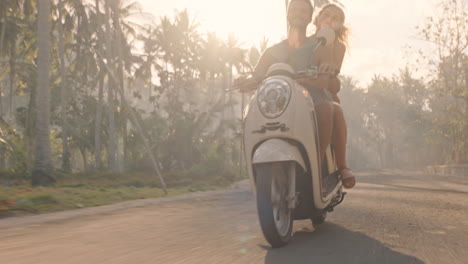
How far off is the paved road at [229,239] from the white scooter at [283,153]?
25 centimetres

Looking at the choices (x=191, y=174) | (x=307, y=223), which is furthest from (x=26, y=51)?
(x=307, y=223)

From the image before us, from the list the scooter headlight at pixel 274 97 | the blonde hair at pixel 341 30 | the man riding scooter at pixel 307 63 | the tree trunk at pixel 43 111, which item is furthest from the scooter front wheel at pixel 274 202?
the tree trunk at pixel 43 111

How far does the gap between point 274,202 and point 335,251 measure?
56 centimetres

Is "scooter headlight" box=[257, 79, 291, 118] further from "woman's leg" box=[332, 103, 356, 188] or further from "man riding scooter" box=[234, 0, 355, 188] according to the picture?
"woman's leg" box=[332, 103, 356, 188]

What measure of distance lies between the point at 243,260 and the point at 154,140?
95.5 ft

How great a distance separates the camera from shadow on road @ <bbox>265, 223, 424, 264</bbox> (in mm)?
2939

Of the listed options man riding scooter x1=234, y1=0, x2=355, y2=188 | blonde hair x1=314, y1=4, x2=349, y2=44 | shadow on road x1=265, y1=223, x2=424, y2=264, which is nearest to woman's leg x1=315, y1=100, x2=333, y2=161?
man riding scooter x1=234, y1=0, x2=355, y2=188

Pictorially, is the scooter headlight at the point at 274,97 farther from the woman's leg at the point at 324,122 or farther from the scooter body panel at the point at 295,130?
the woman's leg at the point at 324,122

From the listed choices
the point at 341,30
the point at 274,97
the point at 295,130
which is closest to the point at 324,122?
the point at 295,130

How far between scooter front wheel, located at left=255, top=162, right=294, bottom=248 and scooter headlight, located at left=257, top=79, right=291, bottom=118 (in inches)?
17.8

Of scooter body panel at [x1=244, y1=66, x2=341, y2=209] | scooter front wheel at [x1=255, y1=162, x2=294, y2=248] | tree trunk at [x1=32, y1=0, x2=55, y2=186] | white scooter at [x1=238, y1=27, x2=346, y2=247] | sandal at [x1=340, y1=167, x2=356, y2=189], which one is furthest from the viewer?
tree trunk at [x1=32, y1=0, x2=55, y2=186]

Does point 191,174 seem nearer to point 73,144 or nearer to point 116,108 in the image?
point 116,108

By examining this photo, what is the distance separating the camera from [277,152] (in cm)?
345

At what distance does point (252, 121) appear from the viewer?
3826 mm
